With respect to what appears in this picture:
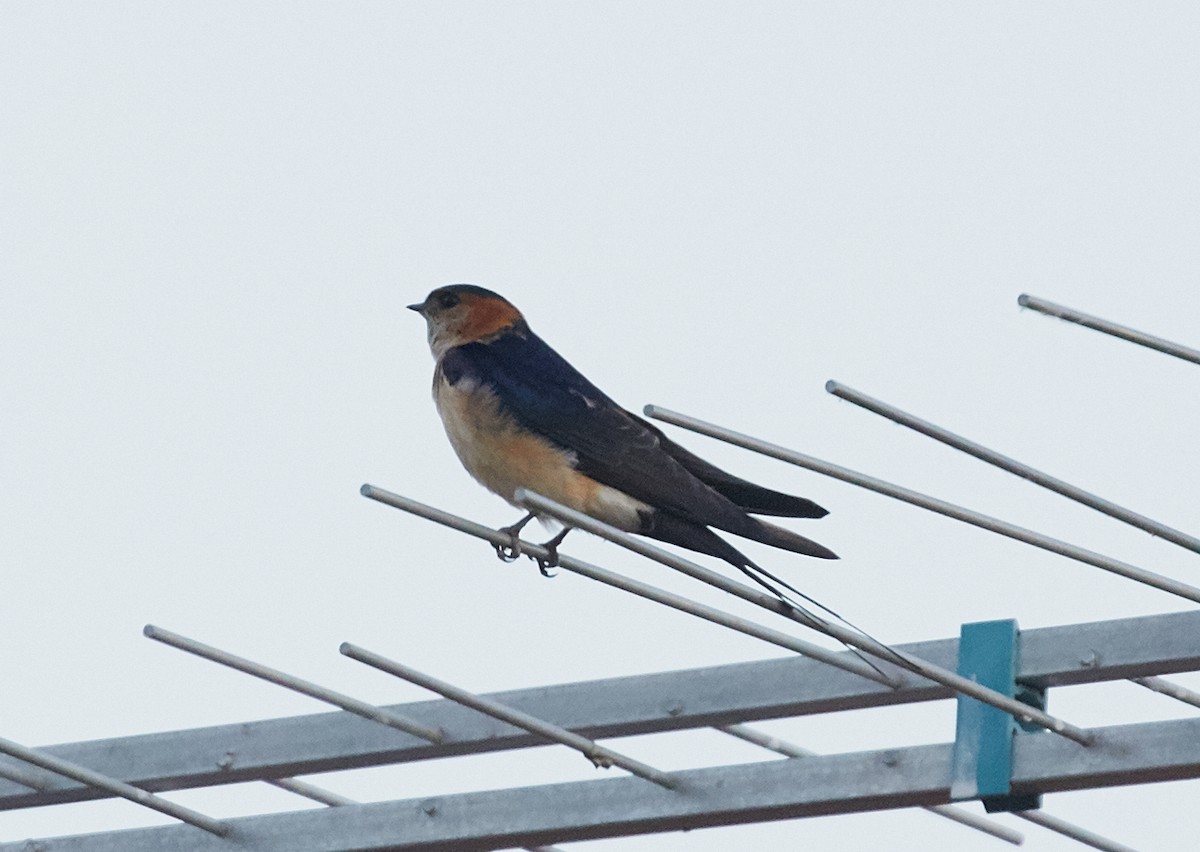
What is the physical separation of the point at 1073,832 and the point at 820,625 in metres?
0.67

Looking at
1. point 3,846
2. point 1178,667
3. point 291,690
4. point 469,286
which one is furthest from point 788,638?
point 469,286

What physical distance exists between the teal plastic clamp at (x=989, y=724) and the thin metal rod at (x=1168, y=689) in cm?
14

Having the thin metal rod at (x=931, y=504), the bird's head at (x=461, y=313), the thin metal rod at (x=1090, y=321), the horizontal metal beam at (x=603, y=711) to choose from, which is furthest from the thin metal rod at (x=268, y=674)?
the bird's head at (x=461, y=313)

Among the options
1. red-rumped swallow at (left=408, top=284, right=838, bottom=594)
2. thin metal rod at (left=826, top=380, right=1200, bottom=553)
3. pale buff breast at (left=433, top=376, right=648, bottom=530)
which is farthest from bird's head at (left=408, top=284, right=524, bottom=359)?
thin metal rod at (left=826, top=380, right=1200, bottom=553)

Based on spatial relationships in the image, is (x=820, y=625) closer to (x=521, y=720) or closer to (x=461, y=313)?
(x=521, y=720)

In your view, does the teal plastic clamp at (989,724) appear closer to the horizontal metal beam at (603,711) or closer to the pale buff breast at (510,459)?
the horizontal metal beam at (603,711)

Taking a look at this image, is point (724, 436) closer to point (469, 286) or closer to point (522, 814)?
point (522, 814)

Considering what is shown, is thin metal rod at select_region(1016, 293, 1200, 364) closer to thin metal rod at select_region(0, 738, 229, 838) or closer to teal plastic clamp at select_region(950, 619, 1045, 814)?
teal plastic clamp at select_region(950, 619, 1045, 814)

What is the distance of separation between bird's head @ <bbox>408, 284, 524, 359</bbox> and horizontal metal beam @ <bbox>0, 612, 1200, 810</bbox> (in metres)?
2.19

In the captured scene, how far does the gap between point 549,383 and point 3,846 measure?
1644 millimetres

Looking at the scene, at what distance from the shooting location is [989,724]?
3094 mm

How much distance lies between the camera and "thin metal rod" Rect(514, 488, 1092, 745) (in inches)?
114

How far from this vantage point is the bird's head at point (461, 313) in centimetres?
579

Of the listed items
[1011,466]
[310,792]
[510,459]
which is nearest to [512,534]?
[510,459]
